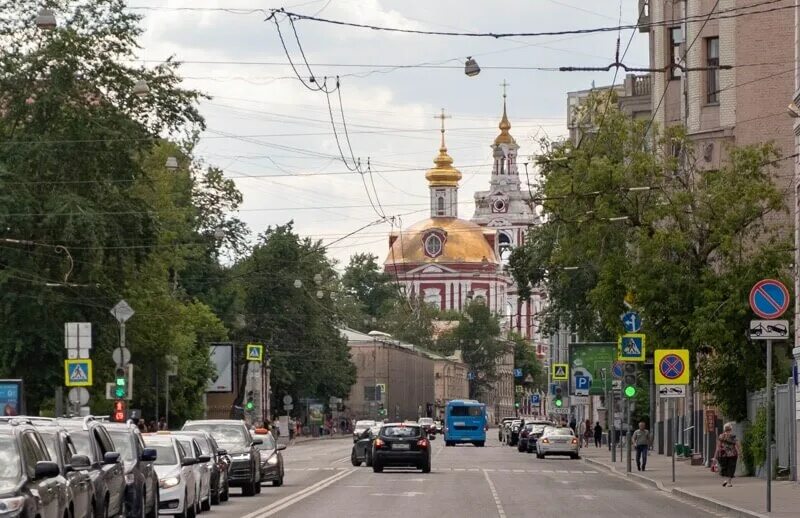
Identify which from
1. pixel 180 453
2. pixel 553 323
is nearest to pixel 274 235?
pixel 553 323

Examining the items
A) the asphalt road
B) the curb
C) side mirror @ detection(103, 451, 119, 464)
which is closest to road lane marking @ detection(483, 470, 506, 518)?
the asphalt road

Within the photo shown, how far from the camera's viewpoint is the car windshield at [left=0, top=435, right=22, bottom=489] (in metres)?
16.7

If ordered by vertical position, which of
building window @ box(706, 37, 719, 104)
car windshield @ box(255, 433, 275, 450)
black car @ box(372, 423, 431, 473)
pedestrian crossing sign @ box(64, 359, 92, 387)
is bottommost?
black car @ box(372, 423, 431, 473)

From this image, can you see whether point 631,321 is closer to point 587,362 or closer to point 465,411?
point 587,362

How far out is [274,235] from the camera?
110250mm

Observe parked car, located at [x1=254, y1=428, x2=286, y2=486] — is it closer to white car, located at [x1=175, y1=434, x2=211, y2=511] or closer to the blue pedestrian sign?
white car, located at [x1=175, y1=434, x2=211, y2=511]

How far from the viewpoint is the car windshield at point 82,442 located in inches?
834

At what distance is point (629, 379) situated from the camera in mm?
52281

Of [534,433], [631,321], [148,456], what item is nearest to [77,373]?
[631,321]

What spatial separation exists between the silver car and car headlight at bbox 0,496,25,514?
180 feet

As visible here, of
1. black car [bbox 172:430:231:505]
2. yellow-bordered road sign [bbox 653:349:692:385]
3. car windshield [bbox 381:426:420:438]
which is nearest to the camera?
black car [bbox 172:430:231:505]

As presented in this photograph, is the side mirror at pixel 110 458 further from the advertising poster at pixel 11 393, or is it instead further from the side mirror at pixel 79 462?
the advertising poster at pixel 11 393

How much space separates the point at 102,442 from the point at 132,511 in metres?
1.08

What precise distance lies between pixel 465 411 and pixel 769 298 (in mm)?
72430
